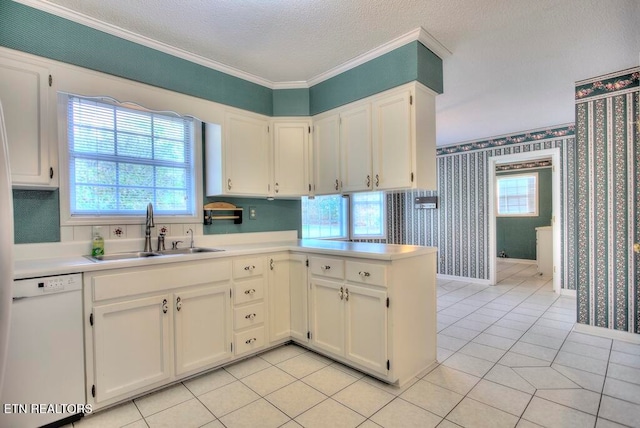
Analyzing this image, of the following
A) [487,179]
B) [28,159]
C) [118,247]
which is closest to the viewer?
[28,159]

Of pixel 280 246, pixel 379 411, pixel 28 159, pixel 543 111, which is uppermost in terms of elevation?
pixel 543 111

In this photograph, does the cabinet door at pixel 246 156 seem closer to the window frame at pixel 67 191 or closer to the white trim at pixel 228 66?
the white trim at pixel 228 66

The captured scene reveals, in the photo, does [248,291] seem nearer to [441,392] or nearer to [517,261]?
[441,392]

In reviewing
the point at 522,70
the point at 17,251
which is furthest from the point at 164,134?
the point at 522,70

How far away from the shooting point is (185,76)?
2.69 m

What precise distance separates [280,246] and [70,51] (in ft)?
6.73

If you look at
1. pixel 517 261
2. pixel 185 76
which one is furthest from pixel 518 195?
pixel 185 76

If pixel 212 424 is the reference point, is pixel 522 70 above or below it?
above

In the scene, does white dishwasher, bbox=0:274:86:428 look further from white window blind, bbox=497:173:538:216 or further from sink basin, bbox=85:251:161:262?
white window blind, bbox=497:173:538:216

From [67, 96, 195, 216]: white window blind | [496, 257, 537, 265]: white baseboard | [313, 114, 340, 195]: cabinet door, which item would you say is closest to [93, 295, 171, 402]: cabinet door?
[67, 96, 195, 216]: white window blind

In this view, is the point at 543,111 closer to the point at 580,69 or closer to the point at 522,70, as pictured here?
the point at 580,69

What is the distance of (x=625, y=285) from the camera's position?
302 cm

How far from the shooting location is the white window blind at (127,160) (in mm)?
2324

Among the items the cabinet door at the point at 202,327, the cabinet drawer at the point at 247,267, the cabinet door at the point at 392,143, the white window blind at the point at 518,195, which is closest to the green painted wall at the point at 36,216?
the cabinet door at the point at 202,327
